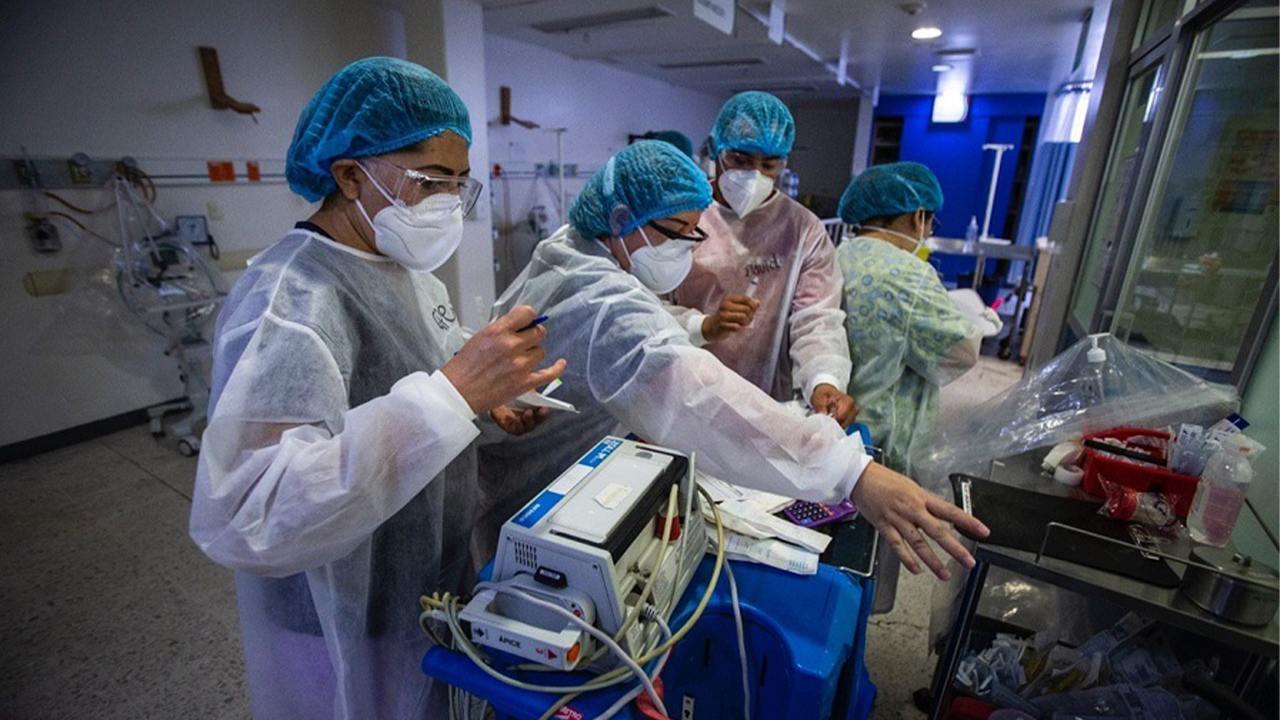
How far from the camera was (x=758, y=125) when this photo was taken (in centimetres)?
163

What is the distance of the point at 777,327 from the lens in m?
1.69

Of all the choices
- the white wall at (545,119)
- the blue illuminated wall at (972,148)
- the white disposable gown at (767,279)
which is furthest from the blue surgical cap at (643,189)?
the blue illuminated wall at (972,148)

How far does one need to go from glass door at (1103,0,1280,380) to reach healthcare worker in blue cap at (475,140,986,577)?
108cm

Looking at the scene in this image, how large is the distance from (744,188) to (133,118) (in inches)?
122

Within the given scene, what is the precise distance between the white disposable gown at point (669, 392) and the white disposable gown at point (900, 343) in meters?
0.71

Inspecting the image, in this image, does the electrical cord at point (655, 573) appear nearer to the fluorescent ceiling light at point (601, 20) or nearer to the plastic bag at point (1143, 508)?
the plastic bag at point (1143, 508)

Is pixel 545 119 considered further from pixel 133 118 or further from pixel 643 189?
pixel 643 189

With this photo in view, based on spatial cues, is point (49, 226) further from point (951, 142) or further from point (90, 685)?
point (951, 142)

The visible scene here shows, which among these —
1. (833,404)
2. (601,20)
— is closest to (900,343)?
(833,404)

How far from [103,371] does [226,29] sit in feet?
6.22

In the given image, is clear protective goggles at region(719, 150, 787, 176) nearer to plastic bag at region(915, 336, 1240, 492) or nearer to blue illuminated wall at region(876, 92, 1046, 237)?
→ plastic bag at region(915, 336, 1240, 492)

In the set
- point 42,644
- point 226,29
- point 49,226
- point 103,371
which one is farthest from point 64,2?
point 42,644

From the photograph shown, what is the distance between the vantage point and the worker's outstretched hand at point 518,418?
1.11 meters

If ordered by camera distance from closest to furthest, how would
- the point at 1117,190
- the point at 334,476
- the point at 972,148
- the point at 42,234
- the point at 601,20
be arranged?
the point at 334,476
the point at 1117,190
the point at 42,234
the point at 601,20
the point at 972,148
